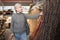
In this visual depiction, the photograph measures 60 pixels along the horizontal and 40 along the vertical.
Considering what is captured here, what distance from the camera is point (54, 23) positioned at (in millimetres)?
1030

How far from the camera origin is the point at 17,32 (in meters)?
2.79

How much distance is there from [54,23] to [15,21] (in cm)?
177

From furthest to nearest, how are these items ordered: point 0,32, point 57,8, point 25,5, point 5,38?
1. point 25,5
2. point 0,32
3. point 5,38
4. point 57,8

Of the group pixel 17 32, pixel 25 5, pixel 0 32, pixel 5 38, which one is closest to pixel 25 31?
pixel 17 32

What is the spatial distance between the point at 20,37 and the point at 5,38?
157cm

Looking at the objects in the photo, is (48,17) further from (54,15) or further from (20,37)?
(20,37)

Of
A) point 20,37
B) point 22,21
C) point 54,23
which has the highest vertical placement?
point 54,23

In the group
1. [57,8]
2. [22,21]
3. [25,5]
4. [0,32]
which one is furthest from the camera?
[25,5]

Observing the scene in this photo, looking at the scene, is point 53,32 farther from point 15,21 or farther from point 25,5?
point 25,5

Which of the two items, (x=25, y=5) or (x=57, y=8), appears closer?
(x=57, y=8)

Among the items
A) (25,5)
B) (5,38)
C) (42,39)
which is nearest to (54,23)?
(42,39)

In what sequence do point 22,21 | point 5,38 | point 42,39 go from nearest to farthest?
point 42,39
point 22,21
point 5,38

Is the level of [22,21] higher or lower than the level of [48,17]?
lower

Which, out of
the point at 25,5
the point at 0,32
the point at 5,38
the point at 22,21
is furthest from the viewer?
the point at 25,5
